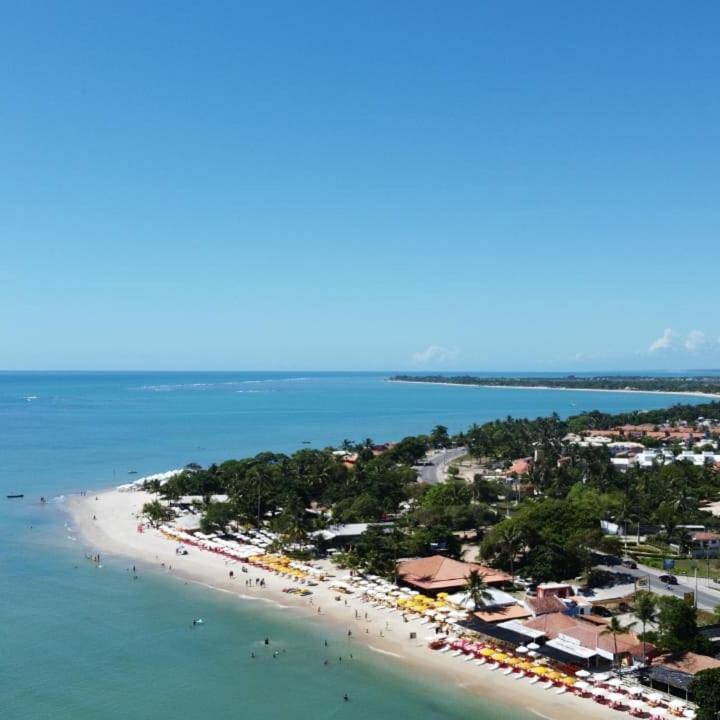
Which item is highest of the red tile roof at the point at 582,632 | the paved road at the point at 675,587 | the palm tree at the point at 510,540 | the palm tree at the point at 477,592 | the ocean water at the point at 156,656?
the palm tree at the point at 510,540

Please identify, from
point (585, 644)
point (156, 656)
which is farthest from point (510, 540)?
point (156, 656)

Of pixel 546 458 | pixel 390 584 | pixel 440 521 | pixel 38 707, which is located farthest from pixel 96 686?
pixel 546 458

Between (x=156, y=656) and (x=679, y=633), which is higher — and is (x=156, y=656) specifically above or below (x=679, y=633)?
below

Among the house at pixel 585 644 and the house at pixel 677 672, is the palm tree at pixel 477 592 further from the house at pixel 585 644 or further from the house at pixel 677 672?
the house at pixel 677 672

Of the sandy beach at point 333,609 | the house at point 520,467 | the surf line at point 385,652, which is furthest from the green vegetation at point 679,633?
the house at point 520,467

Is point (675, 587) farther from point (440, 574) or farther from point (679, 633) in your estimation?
point (440, 574)

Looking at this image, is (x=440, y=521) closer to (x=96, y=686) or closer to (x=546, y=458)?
(x=546, y=458)
